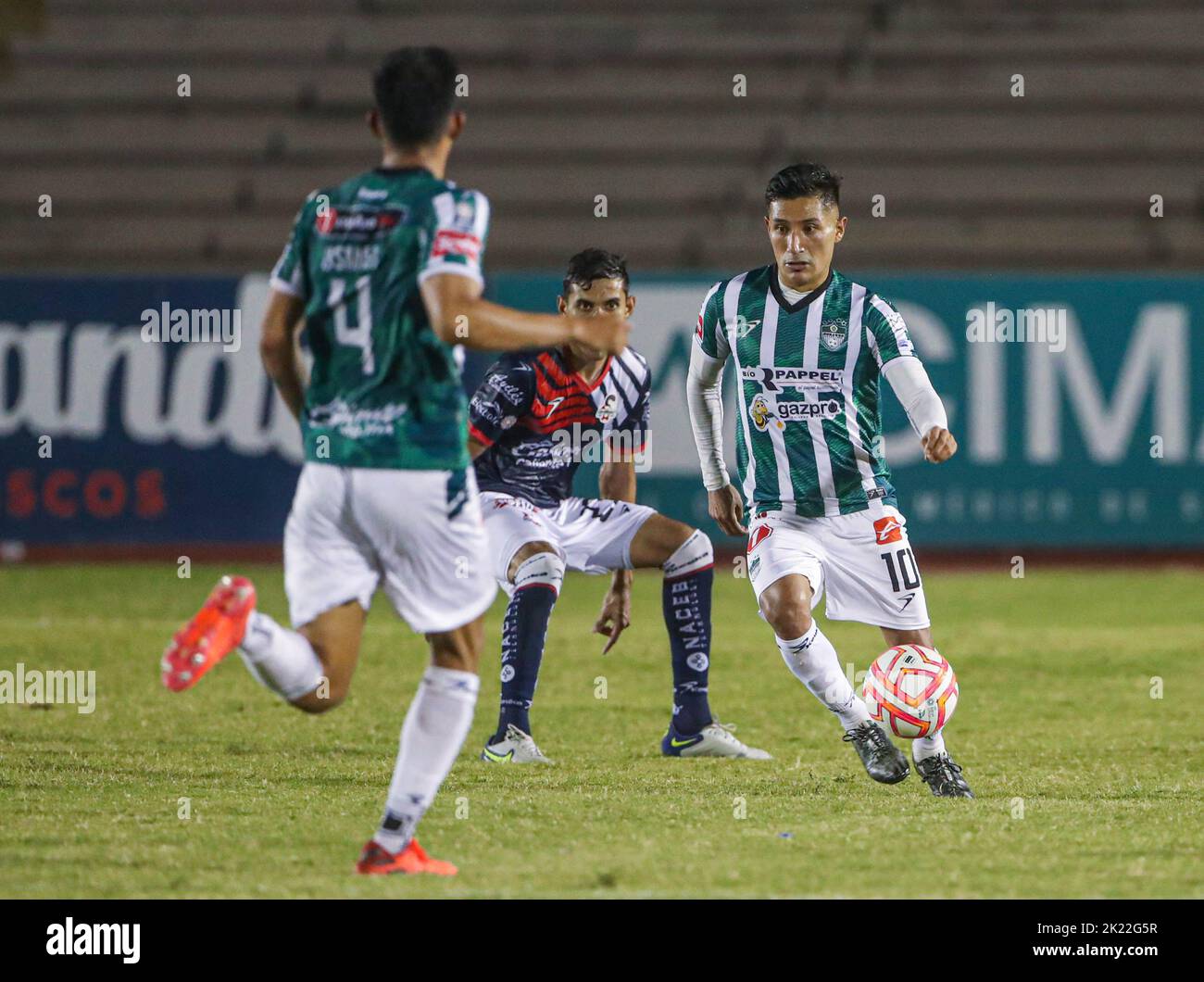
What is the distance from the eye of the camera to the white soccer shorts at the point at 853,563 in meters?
5.93

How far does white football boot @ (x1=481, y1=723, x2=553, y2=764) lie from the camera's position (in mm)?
6363

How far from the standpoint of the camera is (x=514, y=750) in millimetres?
6410

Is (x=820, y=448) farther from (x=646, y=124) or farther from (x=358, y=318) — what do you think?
(x=646, y=124)

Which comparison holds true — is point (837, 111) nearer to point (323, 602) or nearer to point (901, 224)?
point (901, 224)

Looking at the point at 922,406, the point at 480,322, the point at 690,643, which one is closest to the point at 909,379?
the point at 922,406

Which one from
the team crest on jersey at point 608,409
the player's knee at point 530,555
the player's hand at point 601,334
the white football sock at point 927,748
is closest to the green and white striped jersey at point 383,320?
the player's hand at point 601,334

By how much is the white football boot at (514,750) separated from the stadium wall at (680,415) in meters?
7.53

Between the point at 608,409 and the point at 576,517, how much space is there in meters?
0.48

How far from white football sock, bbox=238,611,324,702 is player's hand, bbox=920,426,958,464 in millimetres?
2109

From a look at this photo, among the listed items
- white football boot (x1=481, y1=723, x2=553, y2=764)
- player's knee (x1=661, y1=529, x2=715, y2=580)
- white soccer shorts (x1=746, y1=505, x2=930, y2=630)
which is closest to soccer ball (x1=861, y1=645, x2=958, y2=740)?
white soccer shorts (x1=746, y1=505, x2=930, y2=630)

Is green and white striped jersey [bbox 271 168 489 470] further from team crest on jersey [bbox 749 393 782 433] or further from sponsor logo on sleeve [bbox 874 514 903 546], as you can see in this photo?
sponsor logo on sleeve [bbox 874 514 903 546]

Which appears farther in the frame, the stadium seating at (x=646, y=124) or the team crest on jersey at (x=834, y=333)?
the stadium seating at (x=646, y=124)

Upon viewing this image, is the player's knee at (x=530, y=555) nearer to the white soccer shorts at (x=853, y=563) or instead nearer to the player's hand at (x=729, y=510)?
the player's hand at (x=729, y=510)

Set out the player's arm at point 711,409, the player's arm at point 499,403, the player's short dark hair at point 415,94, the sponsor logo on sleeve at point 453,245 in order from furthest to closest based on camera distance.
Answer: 1. the player's arm at point 499,403
2. the player's arm at point 711,409
3. the player's short dark hair at point 415,94
4. the sponsor logo on sleeve at point 453,245
